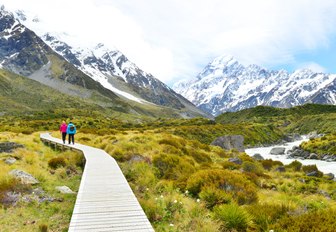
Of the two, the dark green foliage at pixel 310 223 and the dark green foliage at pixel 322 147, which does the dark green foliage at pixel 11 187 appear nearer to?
the dark green foliage at pixel 310 223

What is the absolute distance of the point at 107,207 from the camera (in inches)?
436

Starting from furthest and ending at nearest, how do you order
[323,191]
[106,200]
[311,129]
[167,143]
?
[311,129] → [167,143] → [323,191] → [106,200]

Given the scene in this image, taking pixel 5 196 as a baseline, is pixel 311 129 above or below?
above

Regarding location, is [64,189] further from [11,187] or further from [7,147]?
[7,147]

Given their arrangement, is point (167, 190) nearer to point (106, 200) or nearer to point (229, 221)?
point (106, 200)

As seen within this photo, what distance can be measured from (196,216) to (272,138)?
322 ft

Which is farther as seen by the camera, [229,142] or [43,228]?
[229,142]

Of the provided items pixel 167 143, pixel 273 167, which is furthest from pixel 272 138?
pixel 167 143

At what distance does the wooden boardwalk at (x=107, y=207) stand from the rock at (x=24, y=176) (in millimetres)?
2754

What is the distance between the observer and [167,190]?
1474 centimetres

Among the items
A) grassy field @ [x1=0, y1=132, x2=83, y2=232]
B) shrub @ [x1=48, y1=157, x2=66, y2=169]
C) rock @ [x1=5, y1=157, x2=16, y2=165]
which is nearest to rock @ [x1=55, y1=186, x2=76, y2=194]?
grassy field @ [x1=0, y1=132, x2=83, y2=232]

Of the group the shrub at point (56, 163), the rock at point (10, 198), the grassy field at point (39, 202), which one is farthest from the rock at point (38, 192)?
the shrub at point (56, 163)

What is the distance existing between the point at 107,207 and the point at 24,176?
777 cm

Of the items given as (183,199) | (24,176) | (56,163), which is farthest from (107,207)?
(56,163)
